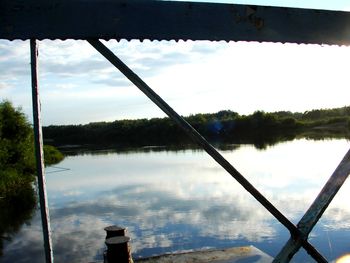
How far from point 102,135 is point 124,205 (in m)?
68.6

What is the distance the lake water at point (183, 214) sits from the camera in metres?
12.6

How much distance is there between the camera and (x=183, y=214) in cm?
1662

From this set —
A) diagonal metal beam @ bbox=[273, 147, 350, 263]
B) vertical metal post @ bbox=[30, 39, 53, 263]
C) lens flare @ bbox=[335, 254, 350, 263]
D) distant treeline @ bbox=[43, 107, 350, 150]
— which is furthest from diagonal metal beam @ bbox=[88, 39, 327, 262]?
distant treeline @ bbox=[43, 107, 350, 150]

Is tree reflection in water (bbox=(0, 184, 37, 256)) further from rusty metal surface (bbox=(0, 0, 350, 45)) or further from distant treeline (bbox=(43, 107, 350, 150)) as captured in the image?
distant treeline (bbox=(43, 107, 350, 150))

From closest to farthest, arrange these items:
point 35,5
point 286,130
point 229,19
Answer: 1. point 35,5
2. point 229,19
3. point 286,130

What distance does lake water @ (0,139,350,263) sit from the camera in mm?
12562

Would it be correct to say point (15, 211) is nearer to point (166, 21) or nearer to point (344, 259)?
point (344, 259)

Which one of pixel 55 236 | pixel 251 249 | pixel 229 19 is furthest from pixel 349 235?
pixel 229 19

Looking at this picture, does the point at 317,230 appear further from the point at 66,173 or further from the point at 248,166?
the point at 66,173

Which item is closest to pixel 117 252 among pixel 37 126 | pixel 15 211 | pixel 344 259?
pixel 37 126

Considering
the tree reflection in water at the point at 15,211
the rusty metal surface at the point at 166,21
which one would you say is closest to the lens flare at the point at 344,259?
the rusty metal surface at the point at 166,21

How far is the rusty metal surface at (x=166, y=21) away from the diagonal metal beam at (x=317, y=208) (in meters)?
0.60

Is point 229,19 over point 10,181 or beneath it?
over

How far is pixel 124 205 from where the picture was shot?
19.7m
